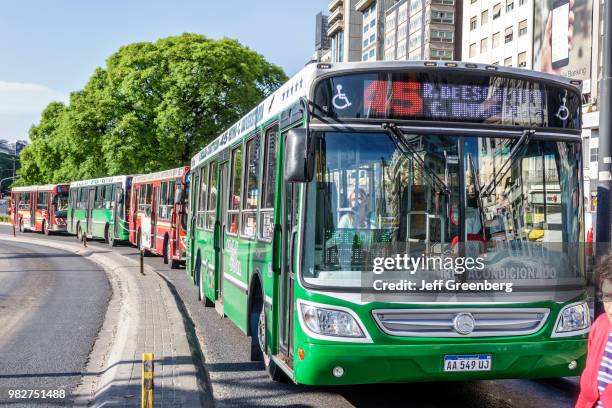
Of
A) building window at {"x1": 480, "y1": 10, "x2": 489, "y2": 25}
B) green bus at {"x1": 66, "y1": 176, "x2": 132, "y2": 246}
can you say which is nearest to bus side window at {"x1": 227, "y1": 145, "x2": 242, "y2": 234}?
green bus at {"x1": 66, "y1": 176, "x2": 132, "y2": 246}

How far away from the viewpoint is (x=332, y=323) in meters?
5.97

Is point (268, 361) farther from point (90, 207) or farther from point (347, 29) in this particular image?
point (347, 29)

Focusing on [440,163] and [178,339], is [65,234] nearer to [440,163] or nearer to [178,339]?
[178,339]

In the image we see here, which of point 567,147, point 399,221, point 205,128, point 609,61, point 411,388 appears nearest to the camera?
point 399,221

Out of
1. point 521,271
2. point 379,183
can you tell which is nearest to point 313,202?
point 379,183

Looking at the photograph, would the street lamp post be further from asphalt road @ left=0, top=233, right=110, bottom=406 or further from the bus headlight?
asphalt road @ left=0, top=233, right=110, bottom=406

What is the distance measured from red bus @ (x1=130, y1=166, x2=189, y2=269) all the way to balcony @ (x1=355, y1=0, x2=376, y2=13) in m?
62.8

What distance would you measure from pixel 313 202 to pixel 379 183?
542 millimetres

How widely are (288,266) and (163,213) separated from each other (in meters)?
19.0

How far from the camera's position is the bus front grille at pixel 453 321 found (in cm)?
597

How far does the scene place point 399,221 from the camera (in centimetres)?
612

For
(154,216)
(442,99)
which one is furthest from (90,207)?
(442,99)

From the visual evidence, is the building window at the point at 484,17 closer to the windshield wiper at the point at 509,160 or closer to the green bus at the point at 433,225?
the green bus at the point at 433,225

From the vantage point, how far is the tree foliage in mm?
41438
